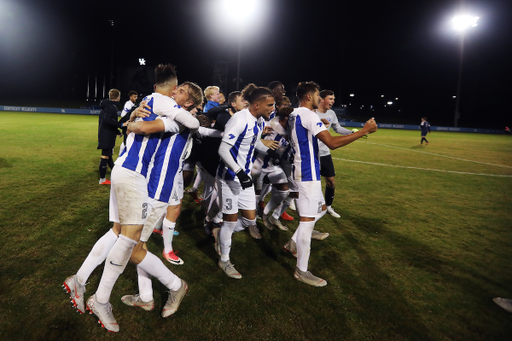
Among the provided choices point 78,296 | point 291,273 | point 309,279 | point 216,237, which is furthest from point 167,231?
point 309,279

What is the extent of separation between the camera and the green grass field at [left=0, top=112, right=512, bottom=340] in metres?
2.82

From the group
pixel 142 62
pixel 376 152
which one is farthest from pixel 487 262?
pixel 142 62

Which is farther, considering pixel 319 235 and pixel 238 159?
pixel 319 235

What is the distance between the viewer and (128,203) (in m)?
2.63

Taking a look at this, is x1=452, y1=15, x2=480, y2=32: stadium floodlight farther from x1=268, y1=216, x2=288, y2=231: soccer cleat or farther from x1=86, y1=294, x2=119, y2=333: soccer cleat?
x1=86, y1=294, x2=119, y2=333: soccer cleat

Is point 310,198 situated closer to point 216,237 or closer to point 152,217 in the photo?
point 216,237

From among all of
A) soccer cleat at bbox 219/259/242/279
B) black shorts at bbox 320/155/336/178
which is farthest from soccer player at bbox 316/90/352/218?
soccer cleat at bbox 219/259/242/279

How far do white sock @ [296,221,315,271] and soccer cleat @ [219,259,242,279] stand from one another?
2.45ft

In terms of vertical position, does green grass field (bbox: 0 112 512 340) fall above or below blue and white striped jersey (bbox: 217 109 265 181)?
below

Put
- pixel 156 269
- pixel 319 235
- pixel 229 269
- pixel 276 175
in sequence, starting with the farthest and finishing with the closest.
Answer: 1. pixel 276 175
2. pixel 319 235
3. pixel 229 269
4. pixel 156 269

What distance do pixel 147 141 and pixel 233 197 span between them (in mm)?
1362

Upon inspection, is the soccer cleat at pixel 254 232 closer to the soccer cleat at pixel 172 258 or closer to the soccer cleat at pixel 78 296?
the soccer cleat at pixel 172 258

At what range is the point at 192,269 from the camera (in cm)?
382

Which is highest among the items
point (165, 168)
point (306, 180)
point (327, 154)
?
point (327, 154)
